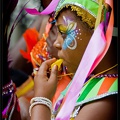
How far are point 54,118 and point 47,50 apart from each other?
1.22 feet

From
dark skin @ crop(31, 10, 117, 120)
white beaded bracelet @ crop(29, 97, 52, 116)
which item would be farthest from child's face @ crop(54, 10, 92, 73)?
white beaded bracelet @ crop(29, 97, 52, 116)

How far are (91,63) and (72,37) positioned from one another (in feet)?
0.42

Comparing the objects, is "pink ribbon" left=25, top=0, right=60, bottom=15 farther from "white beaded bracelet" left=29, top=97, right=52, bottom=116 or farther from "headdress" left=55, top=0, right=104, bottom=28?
"white beaded bracelet" left=29, top=97, right=52, bottom=116

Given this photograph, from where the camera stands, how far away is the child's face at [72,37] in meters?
1.15

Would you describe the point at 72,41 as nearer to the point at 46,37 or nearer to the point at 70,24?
the point at 70,24

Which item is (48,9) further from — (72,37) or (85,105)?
(85,105)

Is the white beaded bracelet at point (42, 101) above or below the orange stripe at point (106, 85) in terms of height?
below

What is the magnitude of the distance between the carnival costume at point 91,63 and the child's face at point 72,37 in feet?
0.08

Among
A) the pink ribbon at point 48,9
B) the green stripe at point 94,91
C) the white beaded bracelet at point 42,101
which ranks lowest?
the white beaded bracelet at point 42,101

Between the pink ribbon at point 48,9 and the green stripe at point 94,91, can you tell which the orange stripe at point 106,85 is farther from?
the pink ribbon at point 48,9

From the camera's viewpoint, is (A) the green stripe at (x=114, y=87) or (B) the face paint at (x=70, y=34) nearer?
(A) the green stripe at (x=114, y=87)

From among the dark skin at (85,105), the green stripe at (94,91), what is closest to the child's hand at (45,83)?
the dark skin at (85,105)

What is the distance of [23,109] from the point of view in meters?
1.28

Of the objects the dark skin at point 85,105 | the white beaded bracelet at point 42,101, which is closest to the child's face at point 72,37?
the dark skin at point 85,105
